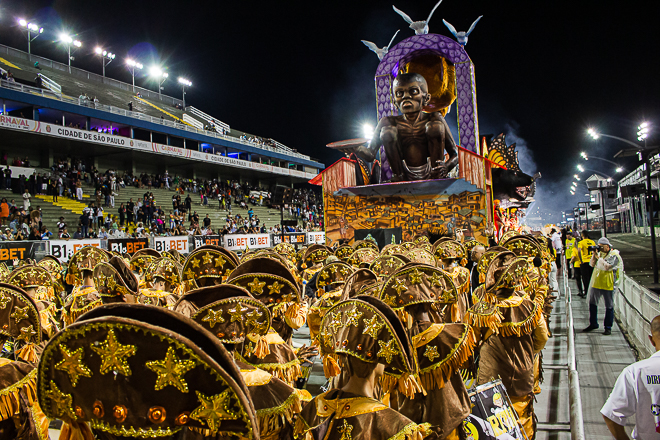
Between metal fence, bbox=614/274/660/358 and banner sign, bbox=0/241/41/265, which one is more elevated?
banner sign, bbox=0/241/41/265

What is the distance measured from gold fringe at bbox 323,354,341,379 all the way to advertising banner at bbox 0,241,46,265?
1202 centimetres

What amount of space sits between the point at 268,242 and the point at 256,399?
57.5 ft

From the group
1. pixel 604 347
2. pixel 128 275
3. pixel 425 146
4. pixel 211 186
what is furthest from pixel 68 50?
pixel 604 347

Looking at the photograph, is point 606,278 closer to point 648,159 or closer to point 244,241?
point 648,159

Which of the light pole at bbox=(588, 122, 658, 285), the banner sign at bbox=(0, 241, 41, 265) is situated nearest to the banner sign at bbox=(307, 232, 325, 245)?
the banner sign at bbox=(0, 241, 41, 265)

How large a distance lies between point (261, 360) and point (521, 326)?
2456 millimetres

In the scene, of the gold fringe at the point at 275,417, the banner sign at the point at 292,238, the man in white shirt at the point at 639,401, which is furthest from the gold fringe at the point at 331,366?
the banner sign at the point at 292,238

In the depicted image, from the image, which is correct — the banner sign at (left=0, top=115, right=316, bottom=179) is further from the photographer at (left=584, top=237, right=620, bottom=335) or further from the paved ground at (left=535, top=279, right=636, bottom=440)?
the photographer at (left=584, top=237, right=620, bottom=335)

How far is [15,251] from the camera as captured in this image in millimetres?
11039

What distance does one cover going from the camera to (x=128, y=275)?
477 cm

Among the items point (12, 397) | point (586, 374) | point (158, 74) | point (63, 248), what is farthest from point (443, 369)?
point (158, 74)

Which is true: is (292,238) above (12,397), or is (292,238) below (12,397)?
above

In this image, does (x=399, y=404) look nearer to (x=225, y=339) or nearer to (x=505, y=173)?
(x=225, y=339)

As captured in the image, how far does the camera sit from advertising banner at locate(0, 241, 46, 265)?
35.9 feet
